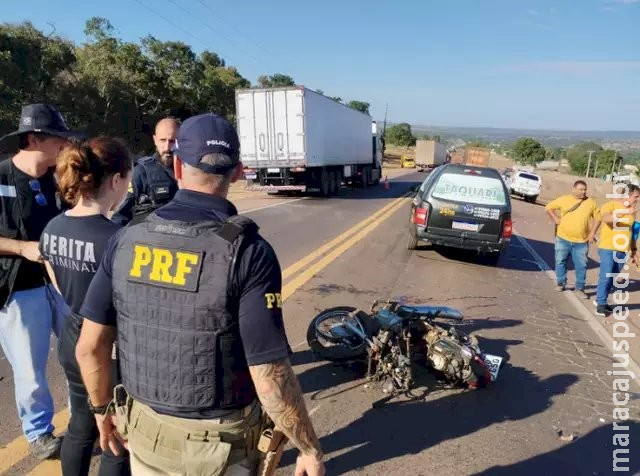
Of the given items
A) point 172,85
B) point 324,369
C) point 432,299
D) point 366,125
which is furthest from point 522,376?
point 172,85

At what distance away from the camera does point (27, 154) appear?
295cm

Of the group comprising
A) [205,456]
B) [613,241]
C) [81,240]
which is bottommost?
[613,241]

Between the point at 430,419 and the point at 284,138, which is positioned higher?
the point at 284,138

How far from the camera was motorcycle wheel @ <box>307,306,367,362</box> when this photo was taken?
162 inches

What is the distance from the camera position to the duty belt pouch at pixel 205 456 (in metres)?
1.71

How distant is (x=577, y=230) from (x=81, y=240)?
7.14m

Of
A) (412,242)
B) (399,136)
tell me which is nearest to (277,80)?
(399,136)

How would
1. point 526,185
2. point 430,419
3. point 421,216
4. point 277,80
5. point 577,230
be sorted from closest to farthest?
point 430,419, point 577,230, point 421,216, point 526,185, point 277,80

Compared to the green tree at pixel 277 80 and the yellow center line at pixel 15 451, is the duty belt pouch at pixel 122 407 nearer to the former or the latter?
the yellow center line at pixel 15 451

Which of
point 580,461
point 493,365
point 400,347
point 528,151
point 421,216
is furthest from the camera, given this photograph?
point 528,151

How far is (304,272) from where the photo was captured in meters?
7.65

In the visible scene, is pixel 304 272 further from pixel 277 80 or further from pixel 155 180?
pixel 277 80

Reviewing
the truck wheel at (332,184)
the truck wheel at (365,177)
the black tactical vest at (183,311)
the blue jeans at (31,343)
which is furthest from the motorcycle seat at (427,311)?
the truck wheel at (365,177)

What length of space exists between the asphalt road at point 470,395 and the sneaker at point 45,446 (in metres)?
0.07
